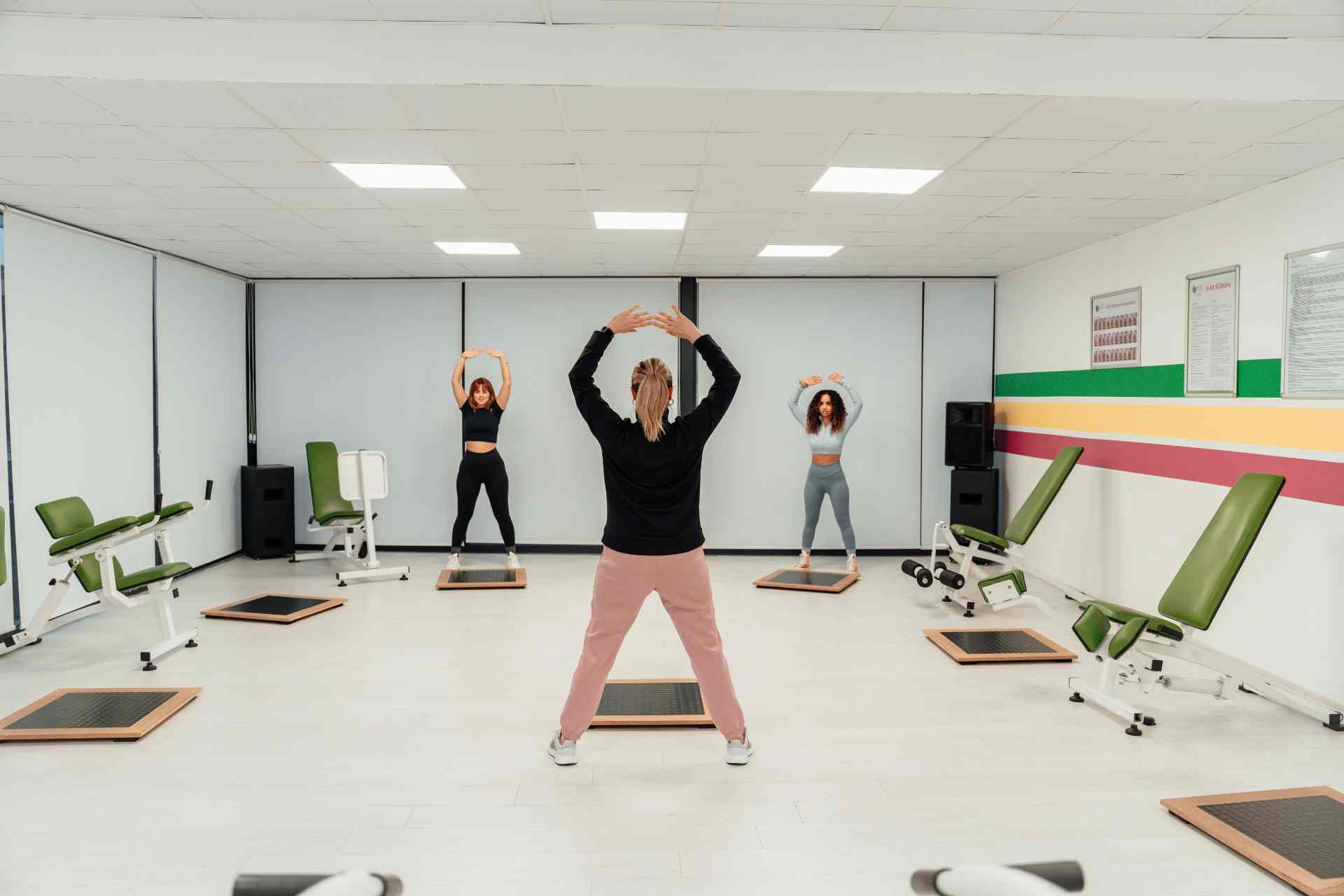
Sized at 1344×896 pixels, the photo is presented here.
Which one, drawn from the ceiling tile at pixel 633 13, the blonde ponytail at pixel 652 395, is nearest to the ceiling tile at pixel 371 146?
the ceiling tile at pixel 633 13

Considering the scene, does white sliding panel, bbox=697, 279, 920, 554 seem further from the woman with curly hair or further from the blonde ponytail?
the blonde ponytail

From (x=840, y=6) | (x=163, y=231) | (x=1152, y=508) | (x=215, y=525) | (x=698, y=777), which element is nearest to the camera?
(x=840, y=6)

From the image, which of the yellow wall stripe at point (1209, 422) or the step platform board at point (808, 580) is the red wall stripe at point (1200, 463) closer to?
the yellow wall stripe at point (1209, 422)

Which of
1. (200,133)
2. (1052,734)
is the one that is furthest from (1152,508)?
(200,133)

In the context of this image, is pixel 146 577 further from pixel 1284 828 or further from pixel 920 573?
pixel 1284 828

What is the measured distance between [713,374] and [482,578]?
4.17 m

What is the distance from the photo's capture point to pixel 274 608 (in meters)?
5.55

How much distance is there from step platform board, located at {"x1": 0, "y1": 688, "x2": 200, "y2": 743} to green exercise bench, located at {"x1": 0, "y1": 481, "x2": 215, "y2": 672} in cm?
44

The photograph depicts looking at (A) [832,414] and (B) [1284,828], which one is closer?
(B) [1284,828]

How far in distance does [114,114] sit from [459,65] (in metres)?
1.51

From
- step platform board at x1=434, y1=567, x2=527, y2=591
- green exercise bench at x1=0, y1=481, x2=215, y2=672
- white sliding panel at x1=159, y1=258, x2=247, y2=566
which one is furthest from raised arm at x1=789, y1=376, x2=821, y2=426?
white sliding panel at x1=159, y1=258, x2=247, y2=566

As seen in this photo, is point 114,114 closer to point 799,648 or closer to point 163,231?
point 163,231

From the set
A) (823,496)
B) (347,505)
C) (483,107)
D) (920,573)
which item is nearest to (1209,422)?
(920,573)

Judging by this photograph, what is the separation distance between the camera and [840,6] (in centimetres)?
288
